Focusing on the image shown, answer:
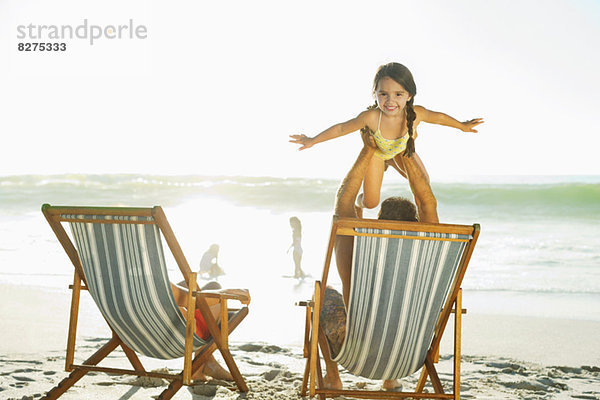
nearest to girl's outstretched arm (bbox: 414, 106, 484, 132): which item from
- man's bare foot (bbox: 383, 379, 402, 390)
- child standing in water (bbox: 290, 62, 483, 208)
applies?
child standing in water (bbox: 290, 62, 483, 208)

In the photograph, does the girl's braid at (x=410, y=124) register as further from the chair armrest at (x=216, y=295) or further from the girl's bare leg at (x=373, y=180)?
the chair armrest at (x=216, y=295)

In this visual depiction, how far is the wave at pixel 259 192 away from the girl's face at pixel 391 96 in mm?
17118

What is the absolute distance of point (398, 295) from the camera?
106 inches

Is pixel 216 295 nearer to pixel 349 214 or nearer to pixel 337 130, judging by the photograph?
pixel 349 214

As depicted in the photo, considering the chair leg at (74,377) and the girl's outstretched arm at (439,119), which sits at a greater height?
the girl's outstretched arm at (439,119)

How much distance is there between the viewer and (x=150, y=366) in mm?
4043

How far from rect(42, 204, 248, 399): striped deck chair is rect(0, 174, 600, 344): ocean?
198cm

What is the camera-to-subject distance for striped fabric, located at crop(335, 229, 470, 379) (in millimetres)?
2604

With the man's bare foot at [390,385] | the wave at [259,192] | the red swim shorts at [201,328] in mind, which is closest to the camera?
the red swim shorts at [201,328]

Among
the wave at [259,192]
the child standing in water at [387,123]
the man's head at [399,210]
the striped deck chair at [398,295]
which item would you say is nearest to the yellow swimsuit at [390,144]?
the child standing in water at [387,123]

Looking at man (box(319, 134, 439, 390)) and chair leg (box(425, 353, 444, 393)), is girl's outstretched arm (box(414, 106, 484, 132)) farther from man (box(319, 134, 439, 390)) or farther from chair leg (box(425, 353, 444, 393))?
chair leg (box(425, 353, 444, 393))

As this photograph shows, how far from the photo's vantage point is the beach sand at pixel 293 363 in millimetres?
3424

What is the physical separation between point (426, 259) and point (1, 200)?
22302 mm

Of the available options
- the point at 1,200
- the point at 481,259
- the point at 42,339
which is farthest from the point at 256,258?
the point at 1,200
